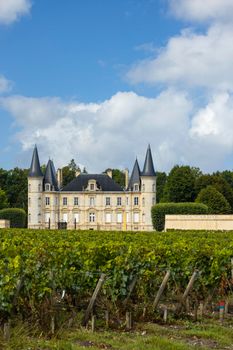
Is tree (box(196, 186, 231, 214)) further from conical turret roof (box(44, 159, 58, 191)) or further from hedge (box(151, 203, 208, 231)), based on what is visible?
conical turret roof (box(44, 159, 58, 191))

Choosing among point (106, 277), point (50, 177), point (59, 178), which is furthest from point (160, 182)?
point (106, 277)

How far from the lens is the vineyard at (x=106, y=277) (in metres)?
8.48

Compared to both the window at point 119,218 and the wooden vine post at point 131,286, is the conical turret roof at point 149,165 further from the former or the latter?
the wooden vine post at point 131,286

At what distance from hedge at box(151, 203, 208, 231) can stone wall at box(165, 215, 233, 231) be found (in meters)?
8.04

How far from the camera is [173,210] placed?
61.7 metres

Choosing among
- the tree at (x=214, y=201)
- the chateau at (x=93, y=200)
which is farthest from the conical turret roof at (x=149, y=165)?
the tree at (x=214, y=201)

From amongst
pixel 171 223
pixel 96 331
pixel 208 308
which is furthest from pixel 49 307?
pixel 171 223

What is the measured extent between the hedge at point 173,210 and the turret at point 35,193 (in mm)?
22501

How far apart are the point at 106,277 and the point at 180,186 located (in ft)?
234

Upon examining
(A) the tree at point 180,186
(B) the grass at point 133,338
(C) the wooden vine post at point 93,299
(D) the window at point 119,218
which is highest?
(A) the tree at point 180,186

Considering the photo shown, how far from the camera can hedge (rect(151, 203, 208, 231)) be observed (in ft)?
200

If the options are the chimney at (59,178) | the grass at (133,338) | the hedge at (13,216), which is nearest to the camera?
the grass at (133,338)

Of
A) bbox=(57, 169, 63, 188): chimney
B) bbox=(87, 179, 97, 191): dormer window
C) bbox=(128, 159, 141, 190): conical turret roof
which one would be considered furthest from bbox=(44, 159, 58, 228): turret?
bbox=(128, 159, 141, 190): conical turret roof

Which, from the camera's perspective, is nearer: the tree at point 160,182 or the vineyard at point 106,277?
the vineyard at point 106,277
